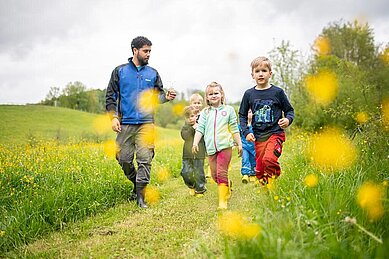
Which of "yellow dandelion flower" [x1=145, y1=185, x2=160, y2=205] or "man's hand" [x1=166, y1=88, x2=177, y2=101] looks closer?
"man's hand" [x1=166, y1=88, x2=177, y2=101]

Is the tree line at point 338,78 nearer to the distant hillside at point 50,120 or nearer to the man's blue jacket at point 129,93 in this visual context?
the man's blue jacket at point 129,93

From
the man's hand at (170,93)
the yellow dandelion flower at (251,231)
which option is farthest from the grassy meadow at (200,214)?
the man's hand at (170,93)

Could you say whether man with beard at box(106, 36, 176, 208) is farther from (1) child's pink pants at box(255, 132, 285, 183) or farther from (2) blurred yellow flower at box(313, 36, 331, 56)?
(2) blurred yellow flower at box(313, 36, 331, 56)

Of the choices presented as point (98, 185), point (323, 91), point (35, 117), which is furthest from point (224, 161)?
point (35, 117)

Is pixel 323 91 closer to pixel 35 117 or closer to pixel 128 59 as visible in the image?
pixel 128 59

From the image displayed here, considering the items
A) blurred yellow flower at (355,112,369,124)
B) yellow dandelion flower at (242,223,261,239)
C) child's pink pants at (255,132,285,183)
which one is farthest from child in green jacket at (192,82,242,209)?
yellow dandelion flower at (242,223,261,239)

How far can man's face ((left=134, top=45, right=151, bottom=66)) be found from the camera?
5.54m

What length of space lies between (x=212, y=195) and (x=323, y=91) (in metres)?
13.1

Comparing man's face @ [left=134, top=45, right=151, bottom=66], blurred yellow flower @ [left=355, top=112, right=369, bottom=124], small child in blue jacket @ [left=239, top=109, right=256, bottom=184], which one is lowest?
small child in blue jacket @ [left=239, top=109, right=256, bottom=184]

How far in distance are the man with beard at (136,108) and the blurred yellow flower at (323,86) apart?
423 inches

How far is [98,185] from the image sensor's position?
18.3 feet

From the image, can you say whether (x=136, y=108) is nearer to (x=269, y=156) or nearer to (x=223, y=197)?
(x=223, y=197)

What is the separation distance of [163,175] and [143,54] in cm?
318

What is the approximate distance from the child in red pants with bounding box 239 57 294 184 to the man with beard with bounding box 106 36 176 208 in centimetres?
126
